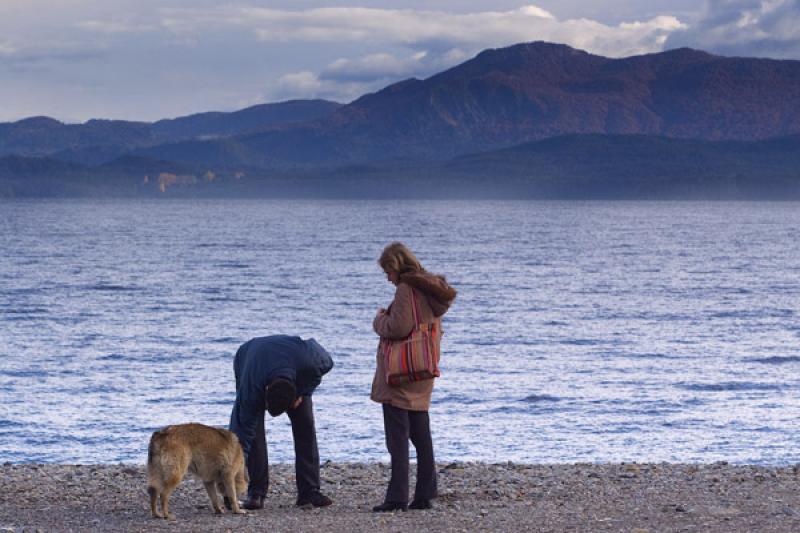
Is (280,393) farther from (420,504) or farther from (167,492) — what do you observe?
(420,504)

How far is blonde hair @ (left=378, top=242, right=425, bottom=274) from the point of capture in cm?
894

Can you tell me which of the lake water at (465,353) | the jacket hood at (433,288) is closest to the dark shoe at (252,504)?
the jacket hood at (433,288)

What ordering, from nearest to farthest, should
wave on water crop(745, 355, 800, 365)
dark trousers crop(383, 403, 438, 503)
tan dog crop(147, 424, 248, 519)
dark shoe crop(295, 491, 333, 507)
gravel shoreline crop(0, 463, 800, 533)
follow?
tan dog crop(147, 424, 248, 519), gravel shoreline crop(0, 463, 800, 533), dark trousers crop(383, 403, 438, 503), dark shoe crop(295, 491, 333, 507), wave on water crop(745, 355, 800, 365)

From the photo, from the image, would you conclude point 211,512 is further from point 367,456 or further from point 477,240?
point 477,240

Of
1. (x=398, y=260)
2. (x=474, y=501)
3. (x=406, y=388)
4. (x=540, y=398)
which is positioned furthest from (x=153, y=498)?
(x=540, y=398)

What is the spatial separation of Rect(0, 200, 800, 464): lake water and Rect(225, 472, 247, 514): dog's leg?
7.28 metres

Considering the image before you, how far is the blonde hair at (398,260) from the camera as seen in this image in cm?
894

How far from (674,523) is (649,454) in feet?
28.2

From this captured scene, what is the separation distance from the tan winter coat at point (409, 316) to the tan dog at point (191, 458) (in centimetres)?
123

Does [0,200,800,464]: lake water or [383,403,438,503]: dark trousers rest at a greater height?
[383,403,438,503]: dark trousers

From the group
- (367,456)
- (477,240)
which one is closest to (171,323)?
(367,456)

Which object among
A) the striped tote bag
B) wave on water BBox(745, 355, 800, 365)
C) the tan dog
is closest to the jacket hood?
the striped tote bag

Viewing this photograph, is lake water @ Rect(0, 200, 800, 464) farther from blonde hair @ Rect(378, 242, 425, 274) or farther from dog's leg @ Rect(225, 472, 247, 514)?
blonde hair @ Rect(378, 242, 425, 274)

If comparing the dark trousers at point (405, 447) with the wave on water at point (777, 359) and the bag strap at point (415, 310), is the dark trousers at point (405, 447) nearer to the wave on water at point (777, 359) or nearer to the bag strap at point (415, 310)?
the bag strap at point (415, 310)
